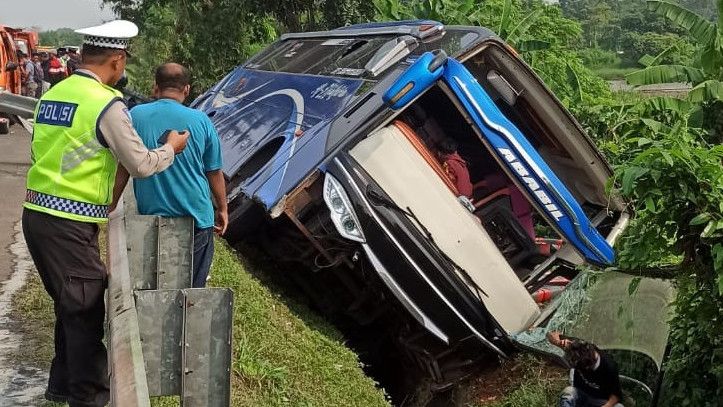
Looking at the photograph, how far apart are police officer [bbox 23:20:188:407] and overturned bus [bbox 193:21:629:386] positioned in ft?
7.80

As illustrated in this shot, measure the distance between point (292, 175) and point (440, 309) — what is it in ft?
4.30

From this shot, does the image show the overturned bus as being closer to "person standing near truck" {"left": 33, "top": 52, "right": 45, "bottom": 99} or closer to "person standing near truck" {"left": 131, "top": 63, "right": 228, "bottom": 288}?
"person standing near truck" {"left": 131, "top": 63, "right": 228, "bottom": 288}

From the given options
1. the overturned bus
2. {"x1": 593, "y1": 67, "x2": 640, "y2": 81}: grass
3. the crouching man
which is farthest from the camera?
{"x1": 593, "y1": 67, "x2": 640, "y2": 81}: grass

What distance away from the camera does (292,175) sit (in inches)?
235

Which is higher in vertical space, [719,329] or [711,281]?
[711,281]

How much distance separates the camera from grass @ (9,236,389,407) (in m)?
4.61

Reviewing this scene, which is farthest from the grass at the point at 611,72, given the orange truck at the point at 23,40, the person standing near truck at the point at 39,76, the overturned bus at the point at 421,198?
the overturned bus at the point at 421,198

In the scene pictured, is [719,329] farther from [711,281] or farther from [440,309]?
[440,309]

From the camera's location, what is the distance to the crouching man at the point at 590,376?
5484 mm

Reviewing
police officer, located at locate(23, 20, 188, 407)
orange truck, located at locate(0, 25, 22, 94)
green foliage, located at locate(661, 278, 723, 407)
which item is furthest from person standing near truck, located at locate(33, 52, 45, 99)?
police officer, located at locate(23, 20, 188, 407)

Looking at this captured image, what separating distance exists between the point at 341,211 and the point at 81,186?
8.12 feet

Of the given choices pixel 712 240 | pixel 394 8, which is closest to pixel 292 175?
pixel 712 240

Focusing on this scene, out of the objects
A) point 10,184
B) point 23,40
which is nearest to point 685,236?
point 10,184

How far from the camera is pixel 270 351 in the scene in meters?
5.12
